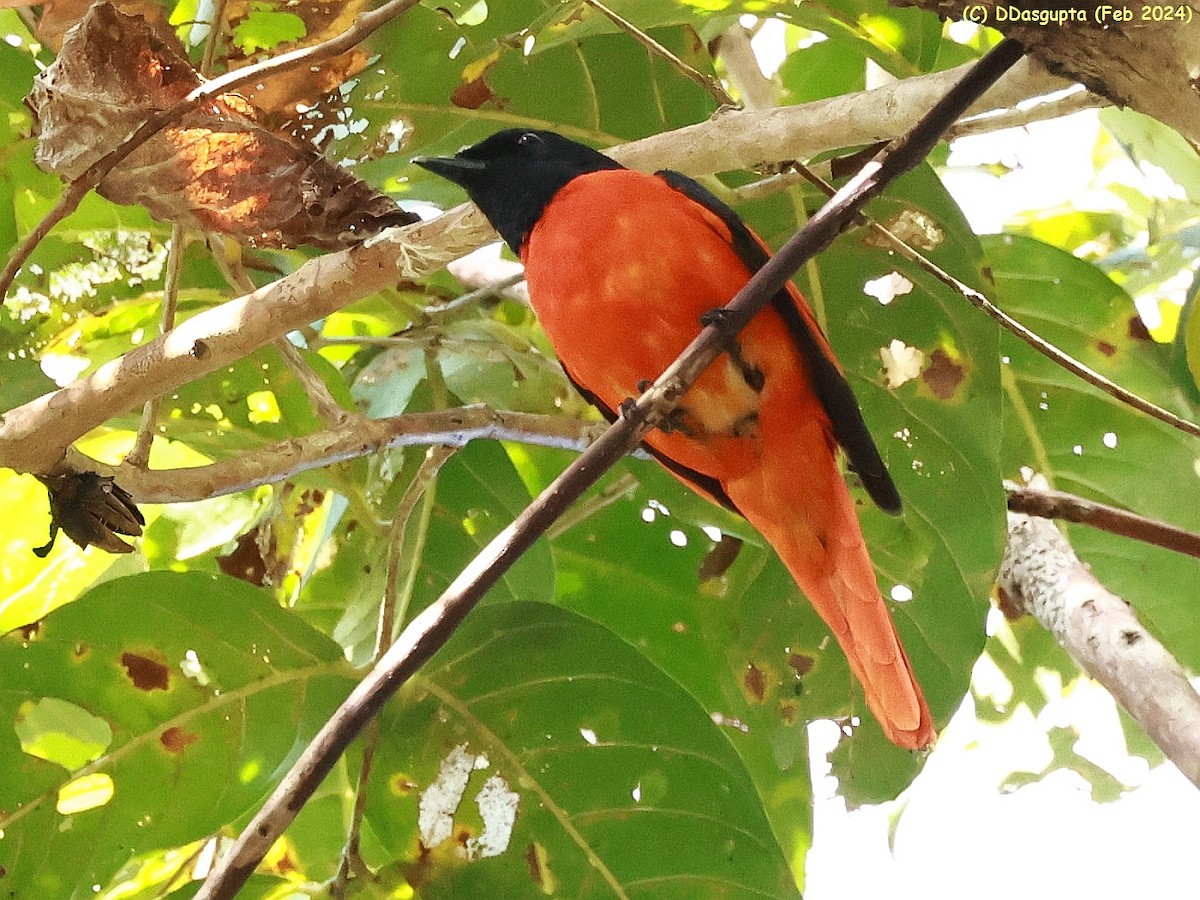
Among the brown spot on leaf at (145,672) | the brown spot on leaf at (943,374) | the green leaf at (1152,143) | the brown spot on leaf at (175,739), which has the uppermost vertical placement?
the green leaf at (1152,143)

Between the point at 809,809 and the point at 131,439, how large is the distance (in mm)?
1530

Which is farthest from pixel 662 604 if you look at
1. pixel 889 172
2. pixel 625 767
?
pixel 889 172

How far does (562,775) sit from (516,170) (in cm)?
99

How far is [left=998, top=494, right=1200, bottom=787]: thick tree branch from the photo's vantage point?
49.6 inches

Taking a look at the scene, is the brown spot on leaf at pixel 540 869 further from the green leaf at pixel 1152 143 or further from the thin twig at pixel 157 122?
the green leaf at pixel 1152 143

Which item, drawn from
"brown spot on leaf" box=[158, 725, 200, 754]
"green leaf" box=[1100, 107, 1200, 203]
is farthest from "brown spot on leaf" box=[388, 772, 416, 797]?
"green leaf" box=[1100, 107, 1200, 203]

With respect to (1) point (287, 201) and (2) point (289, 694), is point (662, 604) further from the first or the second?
(1) point (287, 201)

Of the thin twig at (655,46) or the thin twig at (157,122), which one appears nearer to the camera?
the thin twig at (157,122)

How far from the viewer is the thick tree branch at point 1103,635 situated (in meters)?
1.26

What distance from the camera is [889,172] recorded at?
1.00m

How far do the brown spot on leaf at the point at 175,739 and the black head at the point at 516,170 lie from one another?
0.90m

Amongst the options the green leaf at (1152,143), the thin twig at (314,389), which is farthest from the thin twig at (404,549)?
the green leaf at (1152,143)

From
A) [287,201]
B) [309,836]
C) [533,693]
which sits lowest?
[309,836]

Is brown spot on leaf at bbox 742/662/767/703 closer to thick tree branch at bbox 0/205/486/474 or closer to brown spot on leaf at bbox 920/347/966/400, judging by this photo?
brown spot on leaf at bbox 920/347/966/400
